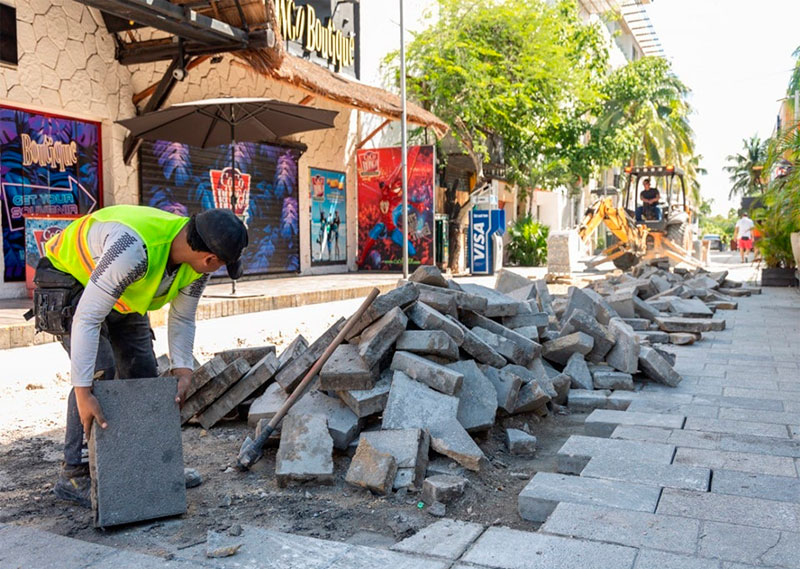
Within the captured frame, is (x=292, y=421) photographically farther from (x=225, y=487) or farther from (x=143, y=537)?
(x=143, y=537)

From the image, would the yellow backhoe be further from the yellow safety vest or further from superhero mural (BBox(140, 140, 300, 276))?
the yellow safety vest

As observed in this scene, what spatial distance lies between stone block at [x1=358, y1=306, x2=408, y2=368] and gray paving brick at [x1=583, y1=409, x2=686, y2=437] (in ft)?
4.00

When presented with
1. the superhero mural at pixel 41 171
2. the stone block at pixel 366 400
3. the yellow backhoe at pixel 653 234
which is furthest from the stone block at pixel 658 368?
the yellow backhoe at pixel 653 234

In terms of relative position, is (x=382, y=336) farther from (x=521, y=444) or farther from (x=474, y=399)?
(x=521, y=444)

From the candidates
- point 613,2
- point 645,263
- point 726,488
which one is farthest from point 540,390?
point 613,2

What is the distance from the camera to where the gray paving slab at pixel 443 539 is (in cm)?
270

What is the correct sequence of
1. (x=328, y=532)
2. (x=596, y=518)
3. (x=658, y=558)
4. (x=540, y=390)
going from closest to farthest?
(x=658, y=558) → (x=596, y=518) → (x=328, y=532) → (x=540, y=390)

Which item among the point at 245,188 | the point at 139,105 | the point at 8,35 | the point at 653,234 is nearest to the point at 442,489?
the point at 8,35

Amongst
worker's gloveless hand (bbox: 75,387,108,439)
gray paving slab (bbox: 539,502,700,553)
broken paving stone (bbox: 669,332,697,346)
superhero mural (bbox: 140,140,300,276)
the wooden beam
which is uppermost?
the wooden beam

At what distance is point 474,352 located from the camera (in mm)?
4758

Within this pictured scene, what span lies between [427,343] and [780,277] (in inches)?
505

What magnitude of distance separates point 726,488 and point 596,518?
2.56ft

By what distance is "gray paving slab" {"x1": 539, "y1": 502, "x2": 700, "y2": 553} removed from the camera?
8.80ft

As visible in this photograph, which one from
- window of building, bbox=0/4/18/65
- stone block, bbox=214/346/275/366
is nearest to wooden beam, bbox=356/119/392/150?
window of building, bbox=0/4/18/65
